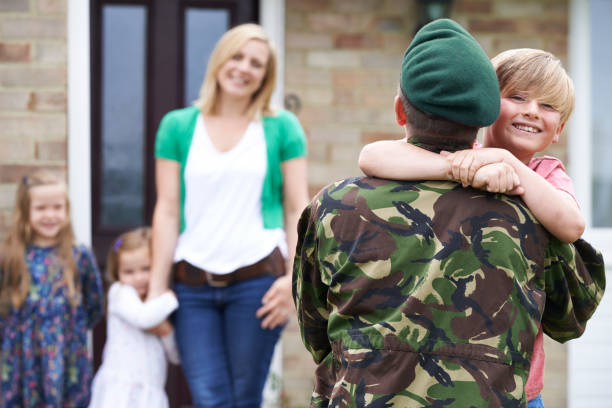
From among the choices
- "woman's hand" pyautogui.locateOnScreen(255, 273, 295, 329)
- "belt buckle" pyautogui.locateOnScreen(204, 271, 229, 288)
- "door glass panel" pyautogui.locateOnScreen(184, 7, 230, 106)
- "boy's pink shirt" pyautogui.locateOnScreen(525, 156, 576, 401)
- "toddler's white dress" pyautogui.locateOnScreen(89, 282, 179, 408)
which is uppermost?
"door glass panel" pyautogui.locateOnScreen(184, 7, 230, 106)

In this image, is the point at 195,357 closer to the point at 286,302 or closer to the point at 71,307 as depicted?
the point at 286,302

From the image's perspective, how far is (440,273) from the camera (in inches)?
53.0

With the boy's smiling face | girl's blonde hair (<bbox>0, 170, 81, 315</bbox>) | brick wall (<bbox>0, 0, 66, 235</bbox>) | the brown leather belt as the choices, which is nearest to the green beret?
the boy's smiling face

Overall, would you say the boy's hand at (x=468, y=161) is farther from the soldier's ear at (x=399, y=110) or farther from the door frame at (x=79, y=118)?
the door frame at (x=79, y=118)

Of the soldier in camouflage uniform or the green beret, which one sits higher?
the green beret

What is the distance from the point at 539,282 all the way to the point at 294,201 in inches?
59.1

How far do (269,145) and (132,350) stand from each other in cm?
107

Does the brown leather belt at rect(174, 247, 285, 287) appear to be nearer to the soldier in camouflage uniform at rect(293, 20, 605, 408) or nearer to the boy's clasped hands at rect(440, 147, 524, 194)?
the soldier in camouflage uniform at rect(293, 20, 605, 408)

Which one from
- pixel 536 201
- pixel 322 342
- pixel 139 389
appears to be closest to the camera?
pixel 536 201

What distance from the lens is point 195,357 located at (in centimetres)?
265

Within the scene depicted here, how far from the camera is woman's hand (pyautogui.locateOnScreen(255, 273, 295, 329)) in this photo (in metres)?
2.67

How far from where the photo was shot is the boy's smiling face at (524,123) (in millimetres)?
1615

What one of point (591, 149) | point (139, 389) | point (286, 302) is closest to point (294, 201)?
point (286, 302)

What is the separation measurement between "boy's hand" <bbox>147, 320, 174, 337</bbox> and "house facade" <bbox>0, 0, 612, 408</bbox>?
1089 mm
